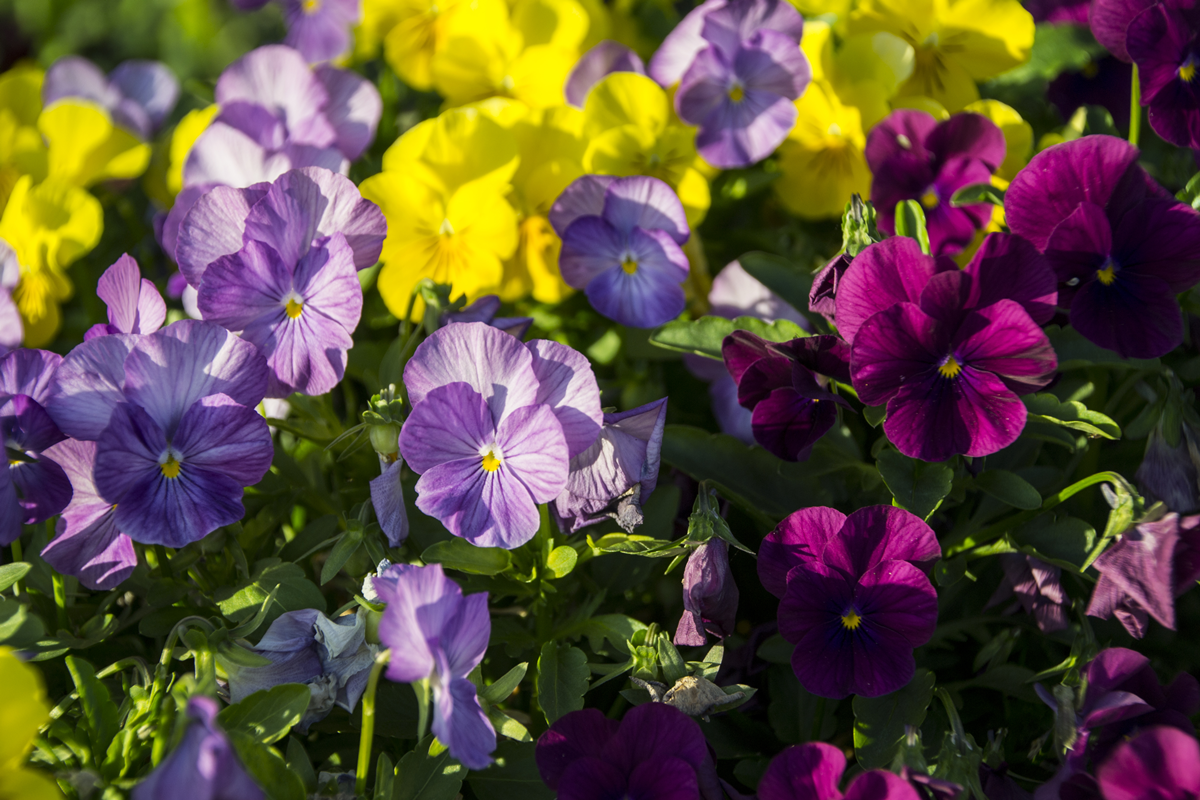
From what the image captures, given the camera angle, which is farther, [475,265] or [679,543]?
[475,265]

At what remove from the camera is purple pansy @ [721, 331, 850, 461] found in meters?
0.87

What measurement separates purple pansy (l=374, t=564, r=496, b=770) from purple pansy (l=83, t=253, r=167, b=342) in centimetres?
37

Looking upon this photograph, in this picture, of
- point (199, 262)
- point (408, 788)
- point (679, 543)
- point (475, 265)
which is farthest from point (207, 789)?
point (475, 265)

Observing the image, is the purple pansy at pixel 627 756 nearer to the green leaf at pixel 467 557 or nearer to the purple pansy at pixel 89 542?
the green leaf at pixel 467 557

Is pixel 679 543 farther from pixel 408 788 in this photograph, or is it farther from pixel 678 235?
pixel 678 235

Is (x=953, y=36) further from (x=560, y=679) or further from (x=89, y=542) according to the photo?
(x=89, y=542)

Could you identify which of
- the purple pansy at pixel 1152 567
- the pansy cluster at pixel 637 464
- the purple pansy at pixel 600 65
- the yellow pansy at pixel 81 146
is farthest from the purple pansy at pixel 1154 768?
the yellow pansy at pixel 81 146

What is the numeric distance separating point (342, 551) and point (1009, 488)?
624 millimetres

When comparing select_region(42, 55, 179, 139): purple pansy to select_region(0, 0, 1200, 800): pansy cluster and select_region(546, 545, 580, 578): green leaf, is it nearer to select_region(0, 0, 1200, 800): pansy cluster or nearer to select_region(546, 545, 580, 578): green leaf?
select_region(0, 0, 1200, 800): pansy cluster

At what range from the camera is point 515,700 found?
1041mm

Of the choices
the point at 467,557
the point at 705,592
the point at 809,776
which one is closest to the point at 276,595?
the point at 467,557

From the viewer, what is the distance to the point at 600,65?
1316 mm

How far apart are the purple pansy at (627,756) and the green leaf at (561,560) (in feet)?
0.42

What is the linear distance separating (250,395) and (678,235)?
536 mm
